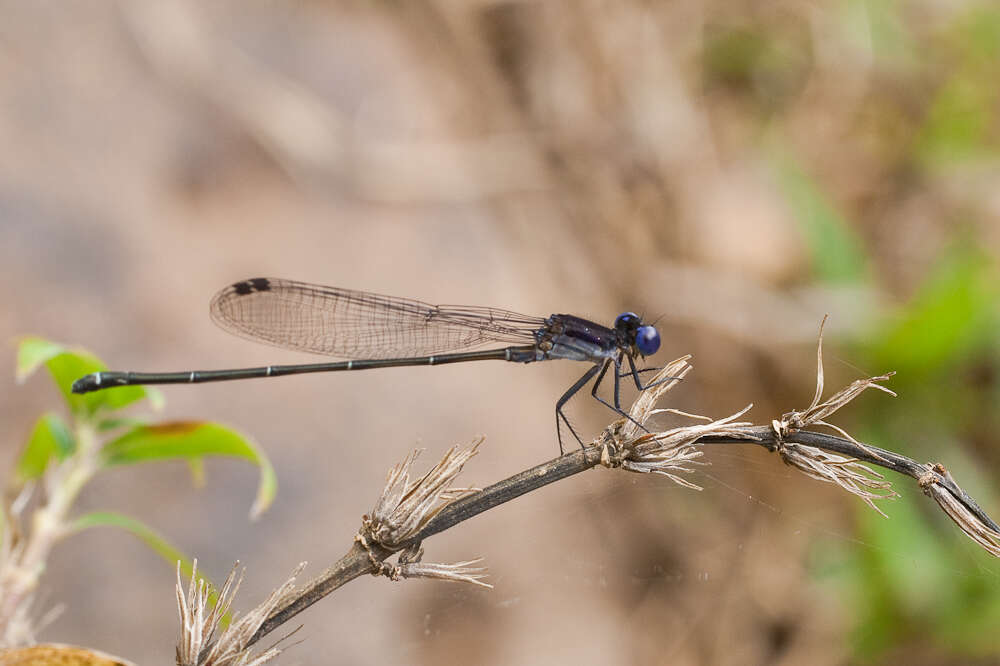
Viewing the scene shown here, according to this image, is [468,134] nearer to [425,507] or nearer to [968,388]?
[968,388]

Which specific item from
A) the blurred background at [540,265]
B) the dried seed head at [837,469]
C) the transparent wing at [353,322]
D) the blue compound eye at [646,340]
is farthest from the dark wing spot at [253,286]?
the dried seed head at [837,469]

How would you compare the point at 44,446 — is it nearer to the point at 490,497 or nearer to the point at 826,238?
the point at 490,497

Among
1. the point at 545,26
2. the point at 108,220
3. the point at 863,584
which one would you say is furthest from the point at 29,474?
the point at 545,26

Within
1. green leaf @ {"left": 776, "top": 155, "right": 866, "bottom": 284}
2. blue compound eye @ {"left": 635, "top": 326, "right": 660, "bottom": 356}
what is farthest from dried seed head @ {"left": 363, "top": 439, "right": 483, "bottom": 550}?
green leaf @ {"left": 776, "top": 155, "right": 866, "bottom": 284}

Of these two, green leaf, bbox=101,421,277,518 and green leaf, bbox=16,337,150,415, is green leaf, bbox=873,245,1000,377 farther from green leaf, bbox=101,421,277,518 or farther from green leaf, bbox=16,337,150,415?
green leaf, bbox=16,337,150,415

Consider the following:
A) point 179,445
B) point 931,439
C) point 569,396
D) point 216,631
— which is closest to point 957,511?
point 216,631
